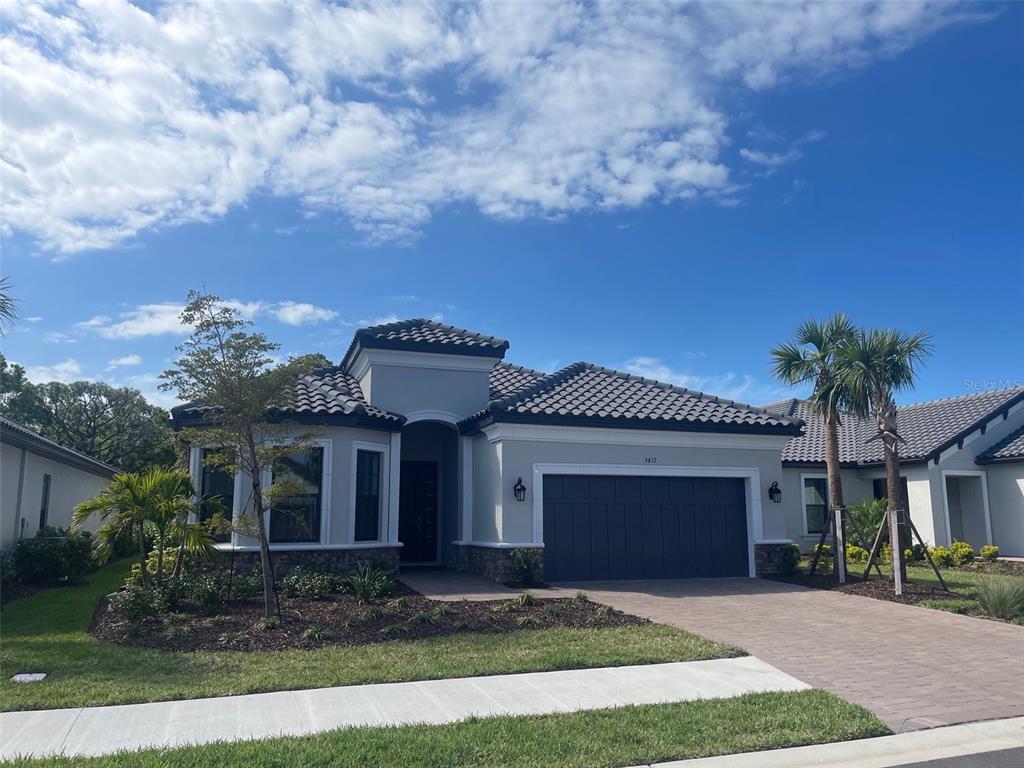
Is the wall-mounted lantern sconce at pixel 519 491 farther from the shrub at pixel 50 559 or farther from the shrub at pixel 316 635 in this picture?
the shrub at pixel 50 559

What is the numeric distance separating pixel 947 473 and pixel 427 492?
15403mm

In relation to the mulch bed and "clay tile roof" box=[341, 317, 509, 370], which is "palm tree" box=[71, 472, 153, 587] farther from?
"clay tile roof" box=[341, 317, 509, 370]

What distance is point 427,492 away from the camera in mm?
19656

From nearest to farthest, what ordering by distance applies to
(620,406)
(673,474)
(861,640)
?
(861,640), (673,474), (620,406)

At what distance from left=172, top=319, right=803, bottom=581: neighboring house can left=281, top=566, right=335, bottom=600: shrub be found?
3.74 ft

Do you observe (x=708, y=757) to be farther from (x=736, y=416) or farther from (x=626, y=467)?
(x=736, y=416)

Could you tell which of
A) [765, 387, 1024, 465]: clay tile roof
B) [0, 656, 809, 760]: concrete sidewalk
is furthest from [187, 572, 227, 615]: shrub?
[765, 387, 1024, 465]: clay tile roof

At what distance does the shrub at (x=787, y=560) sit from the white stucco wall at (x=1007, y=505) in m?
8.84

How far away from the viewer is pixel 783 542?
17375mm

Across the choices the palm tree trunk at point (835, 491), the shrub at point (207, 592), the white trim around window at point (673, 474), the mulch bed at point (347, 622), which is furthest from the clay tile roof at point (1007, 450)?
the shrub at point (207, 592)

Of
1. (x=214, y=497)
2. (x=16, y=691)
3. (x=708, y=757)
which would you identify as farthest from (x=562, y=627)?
(x=214, y=497)

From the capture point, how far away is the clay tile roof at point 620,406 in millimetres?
15914

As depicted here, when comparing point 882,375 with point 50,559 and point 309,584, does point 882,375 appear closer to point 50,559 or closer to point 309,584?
point 309,584

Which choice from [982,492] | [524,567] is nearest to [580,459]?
[524,567]
